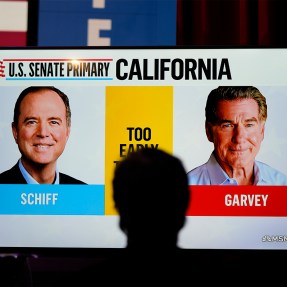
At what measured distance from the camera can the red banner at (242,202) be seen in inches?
95.5

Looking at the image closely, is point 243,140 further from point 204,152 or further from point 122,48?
point 122,48

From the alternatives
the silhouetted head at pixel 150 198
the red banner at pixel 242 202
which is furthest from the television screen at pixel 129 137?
the silhouetted head at pixel 150 198

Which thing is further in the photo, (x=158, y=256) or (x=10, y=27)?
(x=10, y=27)

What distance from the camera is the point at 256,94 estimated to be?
2451mm

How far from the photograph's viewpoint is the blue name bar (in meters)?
2.47

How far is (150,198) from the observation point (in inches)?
42.2

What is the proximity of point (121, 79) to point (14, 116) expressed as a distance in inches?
19.7

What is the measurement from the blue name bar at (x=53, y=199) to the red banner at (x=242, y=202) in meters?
0.42

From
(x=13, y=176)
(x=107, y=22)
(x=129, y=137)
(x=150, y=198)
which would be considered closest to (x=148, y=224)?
(x=150, y=198)

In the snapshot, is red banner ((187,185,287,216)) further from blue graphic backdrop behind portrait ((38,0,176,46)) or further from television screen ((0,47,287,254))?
blue graphic backdrop behind portrait ((38,0,176,46))

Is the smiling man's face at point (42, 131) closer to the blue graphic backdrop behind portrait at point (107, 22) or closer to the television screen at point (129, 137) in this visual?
the television screen at point (129, 137)

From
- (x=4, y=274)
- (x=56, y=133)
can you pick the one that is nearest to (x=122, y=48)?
(x=56, y=133)

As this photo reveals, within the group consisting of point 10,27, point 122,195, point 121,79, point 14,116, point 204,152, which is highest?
point 10,27

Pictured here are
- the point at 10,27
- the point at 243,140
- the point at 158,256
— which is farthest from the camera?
the point at 10,27
